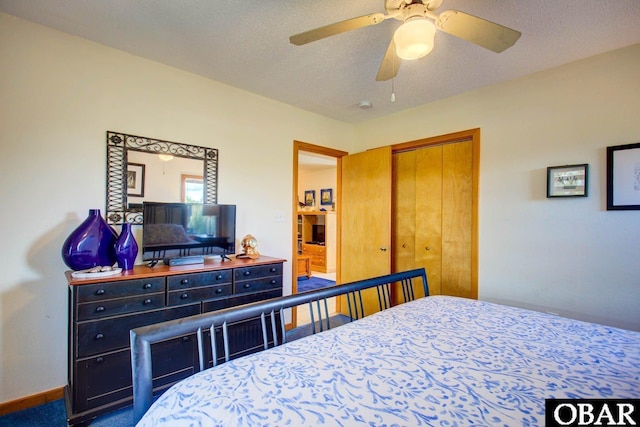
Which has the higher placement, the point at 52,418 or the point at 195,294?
the point at 195,294

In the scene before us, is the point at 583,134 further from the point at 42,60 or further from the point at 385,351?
the point at 42,60

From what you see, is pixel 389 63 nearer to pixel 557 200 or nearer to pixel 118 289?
pixel 557 200

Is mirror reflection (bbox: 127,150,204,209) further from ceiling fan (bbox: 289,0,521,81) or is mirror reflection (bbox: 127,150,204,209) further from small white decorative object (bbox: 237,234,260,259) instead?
ceiling fan (bbox: 289,0,521,81)

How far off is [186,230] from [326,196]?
506 cm

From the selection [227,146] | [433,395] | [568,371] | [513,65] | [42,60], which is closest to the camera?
[433,395]

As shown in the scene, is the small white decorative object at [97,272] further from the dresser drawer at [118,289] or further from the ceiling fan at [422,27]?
the ceiling fan at [422,27]

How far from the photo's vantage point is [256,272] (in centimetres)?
247

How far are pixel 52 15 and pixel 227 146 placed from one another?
1.42m

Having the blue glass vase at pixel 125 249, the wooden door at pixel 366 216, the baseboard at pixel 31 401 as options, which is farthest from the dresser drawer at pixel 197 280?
the wooden door at pixel 366 216

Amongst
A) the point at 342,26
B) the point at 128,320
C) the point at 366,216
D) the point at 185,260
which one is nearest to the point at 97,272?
Result: the point at 128,320

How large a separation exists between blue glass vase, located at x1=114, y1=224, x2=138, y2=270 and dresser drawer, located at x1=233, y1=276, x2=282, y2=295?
757mm

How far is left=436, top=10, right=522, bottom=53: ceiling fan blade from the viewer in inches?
53.1

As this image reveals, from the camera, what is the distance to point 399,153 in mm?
3541

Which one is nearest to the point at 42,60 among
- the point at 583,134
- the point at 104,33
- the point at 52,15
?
the point at 52,15
